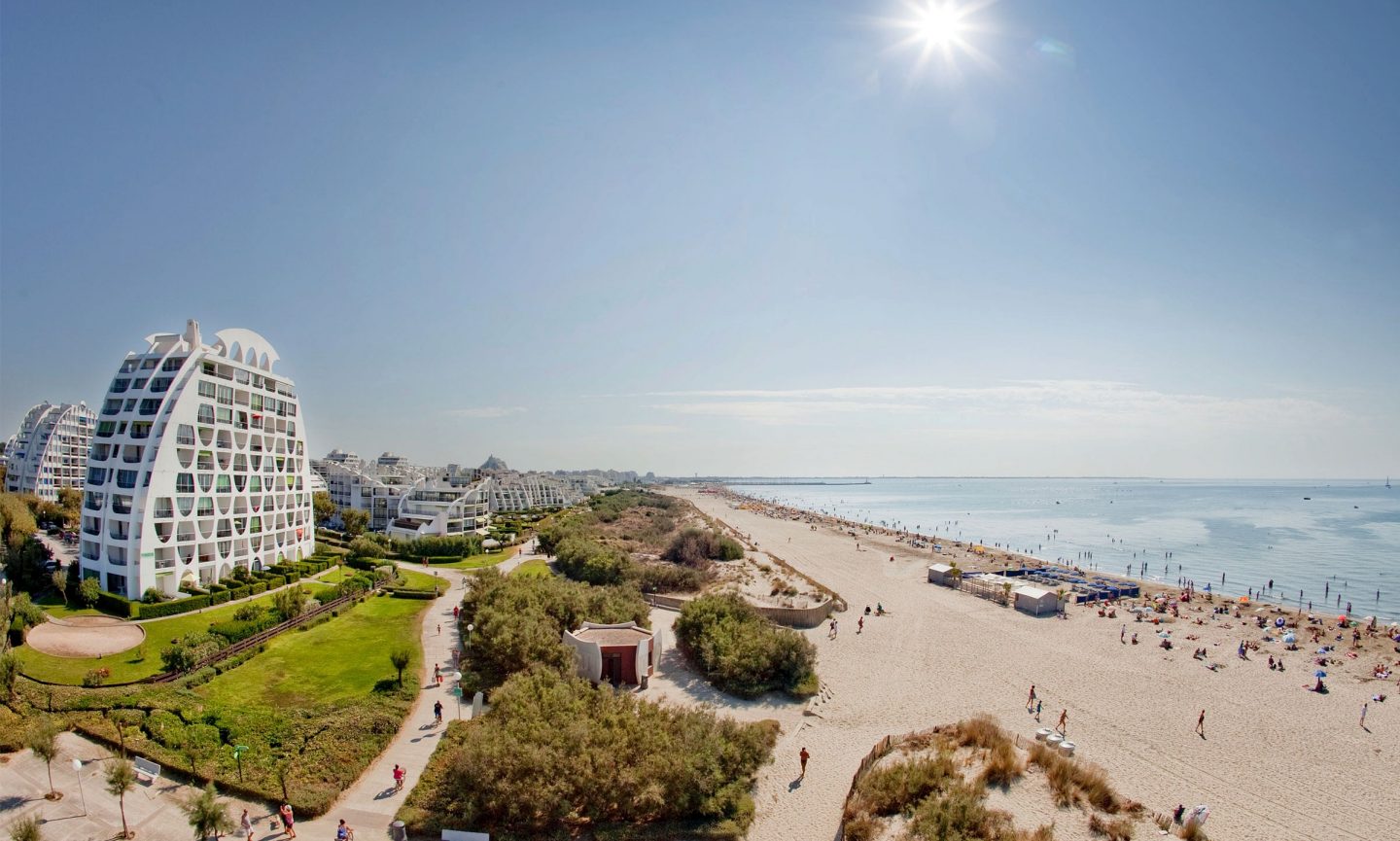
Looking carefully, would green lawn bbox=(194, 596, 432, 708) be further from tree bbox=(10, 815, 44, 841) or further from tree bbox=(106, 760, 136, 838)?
tree bbox=(10, 815, 44, 841)

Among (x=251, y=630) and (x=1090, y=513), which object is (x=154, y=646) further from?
(x=1090, y=513)

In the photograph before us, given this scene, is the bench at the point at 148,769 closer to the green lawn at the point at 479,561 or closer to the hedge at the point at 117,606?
the hedge at the point at 117,606

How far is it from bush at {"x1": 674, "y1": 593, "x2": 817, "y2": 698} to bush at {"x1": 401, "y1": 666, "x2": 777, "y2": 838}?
852 centimetres

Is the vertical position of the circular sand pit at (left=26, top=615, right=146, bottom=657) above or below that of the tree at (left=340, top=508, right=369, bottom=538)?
below

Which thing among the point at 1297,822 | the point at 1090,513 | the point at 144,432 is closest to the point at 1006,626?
the point at 1297,822

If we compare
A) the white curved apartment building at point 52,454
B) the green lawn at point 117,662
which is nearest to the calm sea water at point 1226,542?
the green lawn at point 117,662

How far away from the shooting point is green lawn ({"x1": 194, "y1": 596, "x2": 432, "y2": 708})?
25538mm

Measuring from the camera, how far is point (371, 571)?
4734cm

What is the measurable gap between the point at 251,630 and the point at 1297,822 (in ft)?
147

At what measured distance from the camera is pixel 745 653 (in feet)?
Answer: 99.3

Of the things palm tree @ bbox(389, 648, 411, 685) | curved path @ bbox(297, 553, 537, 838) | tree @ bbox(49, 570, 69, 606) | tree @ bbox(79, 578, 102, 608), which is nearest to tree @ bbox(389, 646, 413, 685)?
palm tree @ bbox(389, 648, 411, 685)

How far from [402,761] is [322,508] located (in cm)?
6278

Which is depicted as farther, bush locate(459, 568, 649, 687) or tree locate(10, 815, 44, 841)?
bush locate(459, 568, 649, 687)

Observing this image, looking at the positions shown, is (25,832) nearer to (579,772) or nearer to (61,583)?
(579,772)
